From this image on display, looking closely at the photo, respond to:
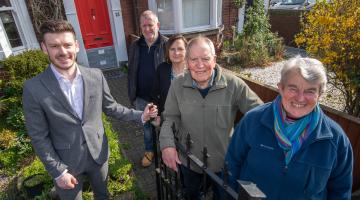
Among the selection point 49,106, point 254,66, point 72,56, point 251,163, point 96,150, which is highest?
point 72,56

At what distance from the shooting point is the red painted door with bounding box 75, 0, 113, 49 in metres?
7.24

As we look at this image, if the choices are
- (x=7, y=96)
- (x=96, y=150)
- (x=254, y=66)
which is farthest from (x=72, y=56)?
(x=254, y=66)

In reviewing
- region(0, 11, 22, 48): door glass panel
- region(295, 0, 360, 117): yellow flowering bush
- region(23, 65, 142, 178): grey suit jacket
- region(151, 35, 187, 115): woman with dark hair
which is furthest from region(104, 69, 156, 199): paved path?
region(295, 0, 360, 117): yellow flowering bush

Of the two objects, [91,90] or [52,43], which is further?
[91,90]

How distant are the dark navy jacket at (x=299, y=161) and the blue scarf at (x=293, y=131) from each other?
0.02 meters

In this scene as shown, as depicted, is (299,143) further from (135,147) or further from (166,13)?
(166,13)

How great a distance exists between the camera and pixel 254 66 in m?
8.18

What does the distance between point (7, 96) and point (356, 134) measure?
6166 millimetres

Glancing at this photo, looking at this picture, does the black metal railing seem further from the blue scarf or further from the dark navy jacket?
the blue scarf

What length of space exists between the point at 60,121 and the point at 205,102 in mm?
1156

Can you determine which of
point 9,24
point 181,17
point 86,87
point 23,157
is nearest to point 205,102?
point 86,87

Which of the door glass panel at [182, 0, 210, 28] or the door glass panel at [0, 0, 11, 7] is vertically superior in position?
the door glass panel at [0, 0, 11, 7]

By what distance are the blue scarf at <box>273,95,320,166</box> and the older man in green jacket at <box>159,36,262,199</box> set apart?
0.43m

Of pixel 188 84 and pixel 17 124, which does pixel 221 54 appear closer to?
pixel 17 124
